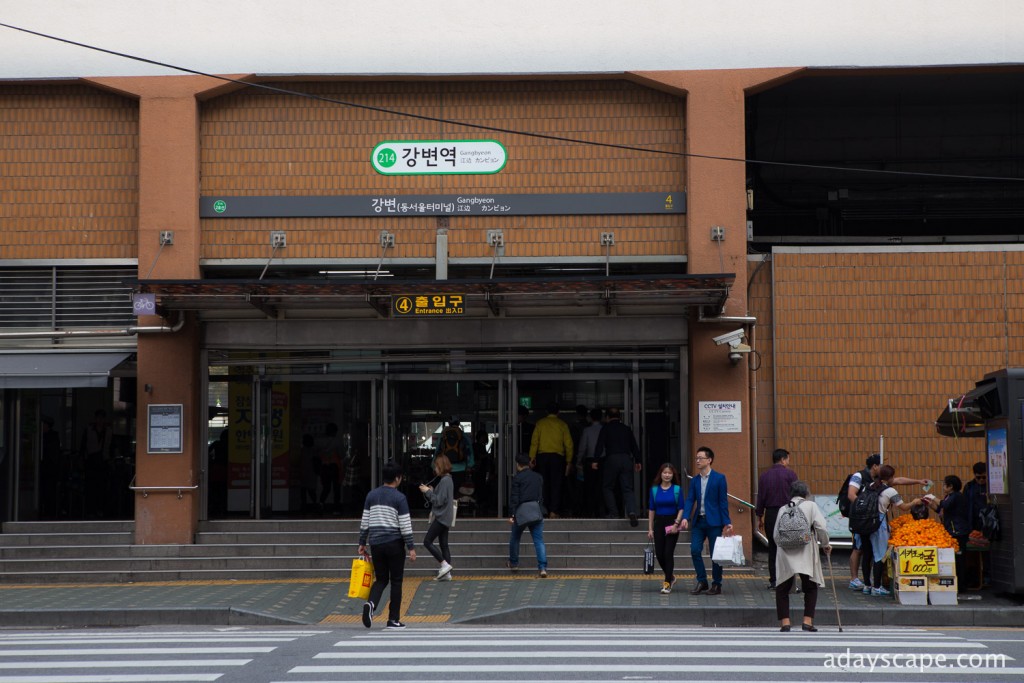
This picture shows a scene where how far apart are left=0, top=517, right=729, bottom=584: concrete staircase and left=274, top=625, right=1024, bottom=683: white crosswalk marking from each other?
5.21m

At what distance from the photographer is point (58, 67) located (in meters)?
18.3

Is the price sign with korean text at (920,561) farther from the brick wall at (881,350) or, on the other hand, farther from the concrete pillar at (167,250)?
the concrete pillar at (167,250)

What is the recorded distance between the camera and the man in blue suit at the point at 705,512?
49.1ft

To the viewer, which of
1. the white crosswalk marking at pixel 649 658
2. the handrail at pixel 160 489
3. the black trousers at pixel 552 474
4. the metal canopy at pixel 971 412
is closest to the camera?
the white crosswalk marking at pixel 649 658

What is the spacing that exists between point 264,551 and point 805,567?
8.66 m

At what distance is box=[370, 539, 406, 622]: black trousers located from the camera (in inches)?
505

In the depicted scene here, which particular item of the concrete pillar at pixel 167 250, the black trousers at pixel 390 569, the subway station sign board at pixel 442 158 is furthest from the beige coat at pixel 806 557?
the concrete pillar at pixel 167 250

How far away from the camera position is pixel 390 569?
42.7 feet

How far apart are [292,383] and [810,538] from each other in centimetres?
974

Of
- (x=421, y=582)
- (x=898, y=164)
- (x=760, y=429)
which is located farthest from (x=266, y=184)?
(x=898, y=164)

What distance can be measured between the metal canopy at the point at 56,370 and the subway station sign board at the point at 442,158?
5071mm

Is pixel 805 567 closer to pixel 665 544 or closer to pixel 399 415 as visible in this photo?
pixel 665 544

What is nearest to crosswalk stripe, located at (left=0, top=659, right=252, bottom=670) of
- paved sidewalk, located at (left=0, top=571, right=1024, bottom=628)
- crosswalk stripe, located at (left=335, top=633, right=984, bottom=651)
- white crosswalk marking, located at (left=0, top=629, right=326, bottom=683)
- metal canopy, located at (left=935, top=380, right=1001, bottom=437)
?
white crosswalk marking, located at (left=0, top=629, right=326, bottom=683)

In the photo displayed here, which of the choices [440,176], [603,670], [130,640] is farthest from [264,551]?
[603,670]
